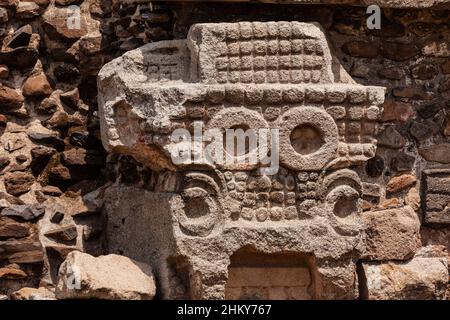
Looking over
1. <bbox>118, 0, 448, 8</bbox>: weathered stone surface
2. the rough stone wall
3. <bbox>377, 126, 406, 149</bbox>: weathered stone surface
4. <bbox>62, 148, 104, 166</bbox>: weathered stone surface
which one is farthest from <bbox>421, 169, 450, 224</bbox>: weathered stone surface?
<bbox>62, 148, 104, 166</bbox>: weathered stone surface

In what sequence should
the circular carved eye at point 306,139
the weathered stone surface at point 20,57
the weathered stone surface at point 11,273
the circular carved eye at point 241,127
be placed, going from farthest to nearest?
1. the weathered stone surface at point 20,57
2. the weathered stone surface at point 11,273
3. the circular carved eye at point 306,139
4. the circular carved eye at point 241,127

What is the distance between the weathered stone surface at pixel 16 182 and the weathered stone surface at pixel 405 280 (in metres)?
2.08

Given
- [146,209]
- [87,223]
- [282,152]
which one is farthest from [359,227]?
[87,223]

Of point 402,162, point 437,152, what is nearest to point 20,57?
point 402,162

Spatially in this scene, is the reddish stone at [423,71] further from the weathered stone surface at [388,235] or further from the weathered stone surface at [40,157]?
the weathered stone surface at [40,157]

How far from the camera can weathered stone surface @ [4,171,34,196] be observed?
18.5ft

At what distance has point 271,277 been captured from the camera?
5.38 metres

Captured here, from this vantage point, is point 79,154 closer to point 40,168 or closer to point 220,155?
point 40,168

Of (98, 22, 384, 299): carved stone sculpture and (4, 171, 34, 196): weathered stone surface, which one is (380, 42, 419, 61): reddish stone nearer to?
(98, 22, 384, 299): carved stone sculpture

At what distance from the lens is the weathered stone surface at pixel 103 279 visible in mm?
4898

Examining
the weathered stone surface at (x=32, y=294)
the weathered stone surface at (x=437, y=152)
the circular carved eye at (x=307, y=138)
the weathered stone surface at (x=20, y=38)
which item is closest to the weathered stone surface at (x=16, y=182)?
the weathered stone surface at (x=32, y=294)

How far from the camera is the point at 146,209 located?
5.45 m

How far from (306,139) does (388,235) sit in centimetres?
88

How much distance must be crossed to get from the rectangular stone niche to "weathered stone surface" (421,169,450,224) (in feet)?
3.10
